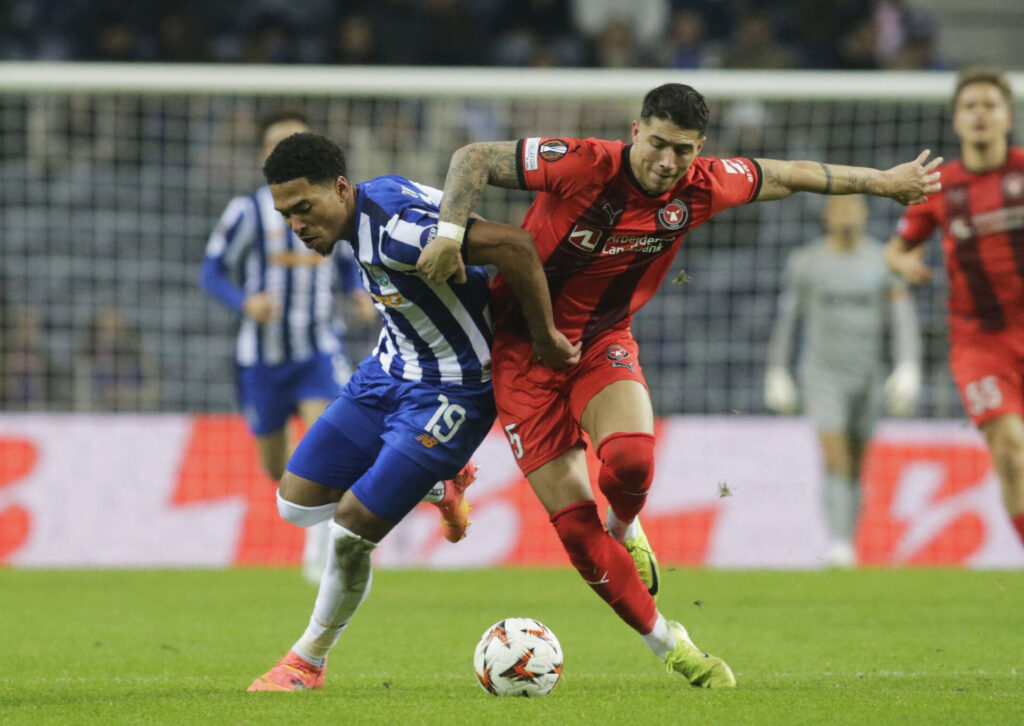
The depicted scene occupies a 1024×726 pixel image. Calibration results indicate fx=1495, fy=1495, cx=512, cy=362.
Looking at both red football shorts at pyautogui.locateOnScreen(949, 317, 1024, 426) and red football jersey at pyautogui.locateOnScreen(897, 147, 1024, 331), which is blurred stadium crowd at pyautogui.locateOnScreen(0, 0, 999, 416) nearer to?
red football jersey at pyautogui.locateOnScreen(897, 147, 1024, 331)

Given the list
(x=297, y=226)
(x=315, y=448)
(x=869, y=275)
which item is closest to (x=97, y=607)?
(x=315, y=448)

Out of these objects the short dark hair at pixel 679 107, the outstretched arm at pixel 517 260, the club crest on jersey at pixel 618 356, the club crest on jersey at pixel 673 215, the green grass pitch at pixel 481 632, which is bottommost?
the green grass pitch at pixel 481 632

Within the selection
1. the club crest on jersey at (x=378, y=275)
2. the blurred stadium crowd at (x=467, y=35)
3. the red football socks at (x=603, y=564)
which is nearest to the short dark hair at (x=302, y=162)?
the club crest on jersey at (x=378, y=275)

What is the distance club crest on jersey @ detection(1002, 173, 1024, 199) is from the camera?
763cm

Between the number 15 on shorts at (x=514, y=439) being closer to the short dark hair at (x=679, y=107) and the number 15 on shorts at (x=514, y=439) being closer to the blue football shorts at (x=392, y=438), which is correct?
the blue football shorts at (x=392, y=438)

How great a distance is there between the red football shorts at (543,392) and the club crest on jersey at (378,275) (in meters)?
0.56

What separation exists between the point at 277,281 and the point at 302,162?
425 cm

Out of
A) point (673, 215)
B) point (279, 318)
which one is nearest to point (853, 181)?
point (673, 215)

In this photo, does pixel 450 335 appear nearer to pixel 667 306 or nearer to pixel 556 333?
pixel 556 333

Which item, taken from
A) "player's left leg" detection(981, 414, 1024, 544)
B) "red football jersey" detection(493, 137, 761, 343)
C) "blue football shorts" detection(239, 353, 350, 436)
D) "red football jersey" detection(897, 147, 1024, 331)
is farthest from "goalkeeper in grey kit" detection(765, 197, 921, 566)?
"red football jersey" detection(493, 137, 761, 343)

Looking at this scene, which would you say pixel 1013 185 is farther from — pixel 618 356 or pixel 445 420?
pixel 445 420

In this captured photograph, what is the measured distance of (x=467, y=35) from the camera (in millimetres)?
15203

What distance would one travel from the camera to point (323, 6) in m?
16.0

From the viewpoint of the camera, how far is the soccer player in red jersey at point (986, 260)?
24.1 ft
